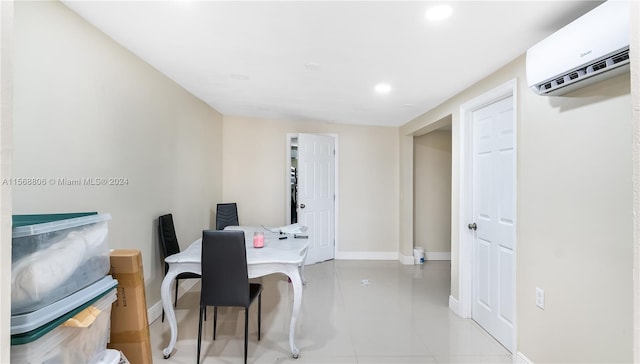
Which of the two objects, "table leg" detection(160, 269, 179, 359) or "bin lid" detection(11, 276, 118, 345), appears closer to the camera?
"bin lid" detection(11, 276, 118, 345)

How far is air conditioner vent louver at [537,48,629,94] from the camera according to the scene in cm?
127

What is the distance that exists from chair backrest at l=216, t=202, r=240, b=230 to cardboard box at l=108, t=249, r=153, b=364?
249 cm

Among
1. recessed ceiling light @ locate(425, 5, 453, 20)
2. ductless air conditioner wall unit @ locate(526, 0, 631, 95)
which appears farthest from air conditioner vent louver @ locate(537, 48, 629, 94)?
recessed ceiling light @ locate(425, 5, 453, 20)

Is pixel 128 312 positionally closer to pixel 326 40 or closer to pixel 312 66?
pixel 326 40

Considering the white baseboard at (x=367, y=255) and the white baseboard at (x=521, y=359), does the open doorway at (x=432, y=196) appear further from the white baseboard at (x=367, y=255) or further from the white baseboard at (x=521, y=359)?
the white baseboard at (x=521, y=359)

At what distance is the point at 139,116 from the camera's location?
7.74 feet

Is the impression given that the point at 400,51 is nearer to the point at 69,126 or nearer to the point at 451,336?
the point at 69,126

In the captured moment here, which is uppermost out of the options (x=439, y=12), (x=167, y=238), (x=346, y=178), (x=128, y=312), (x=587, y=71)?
(x=439, y=12)

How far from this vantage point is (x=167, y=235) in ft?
8.70

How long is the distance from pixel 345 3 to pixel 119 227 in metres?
2.25

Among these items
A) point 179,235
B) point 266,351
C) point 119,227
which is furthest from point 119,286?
point 179,235

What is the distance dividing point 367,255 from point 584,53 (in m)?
4.07

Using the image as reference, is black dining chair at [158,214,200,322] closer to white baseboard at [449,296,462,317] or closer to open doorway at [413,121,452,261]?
white baseboard at [449,296,462,317]

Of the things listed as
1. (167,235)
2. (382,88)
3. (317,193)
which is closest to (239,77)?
(382,88)
